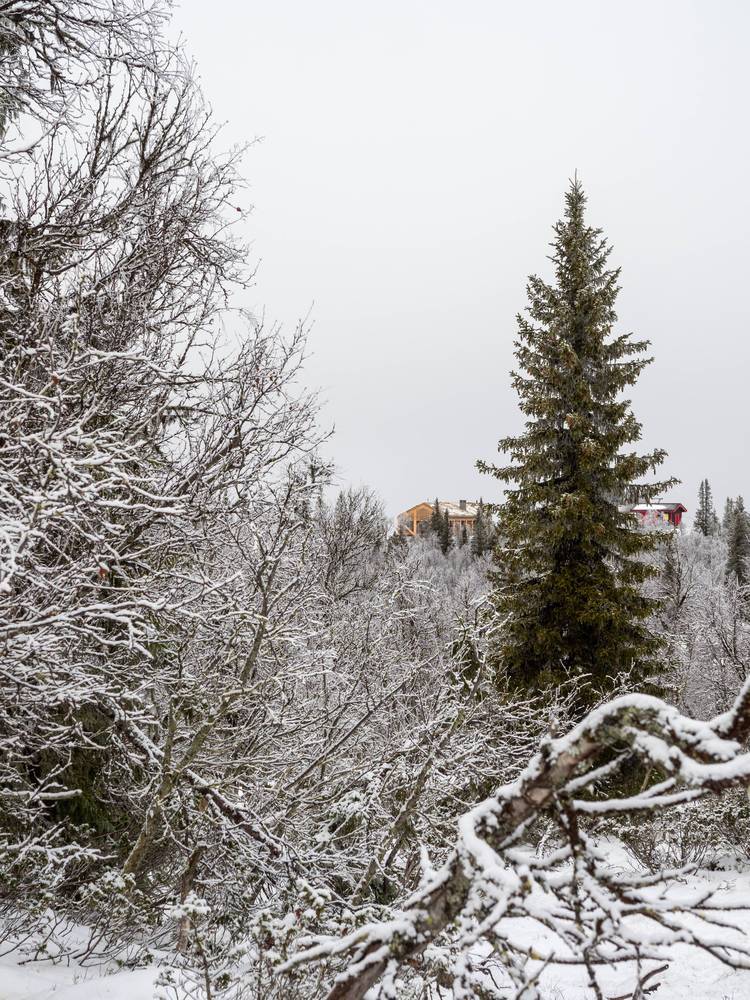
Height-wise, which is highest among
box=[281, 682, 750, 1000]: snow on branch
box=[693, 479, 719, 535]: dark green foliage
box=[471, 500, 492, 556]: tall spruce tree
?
box=[693, 479, 719, 535]: dark green foliage

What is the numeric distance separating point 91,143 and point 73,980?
7.17 metres

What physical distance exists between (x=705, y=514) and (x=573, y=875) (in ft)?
362

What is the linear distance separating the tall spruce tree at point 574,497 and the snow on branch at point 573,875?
36.0 feet

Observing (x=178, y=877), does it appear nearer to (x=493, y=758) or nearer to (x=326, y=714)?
(x=326, y=714)

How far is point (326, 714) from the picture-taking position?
22.3 feet

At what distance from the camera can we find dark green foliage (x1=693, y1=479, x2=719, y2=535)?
94188 millimetres

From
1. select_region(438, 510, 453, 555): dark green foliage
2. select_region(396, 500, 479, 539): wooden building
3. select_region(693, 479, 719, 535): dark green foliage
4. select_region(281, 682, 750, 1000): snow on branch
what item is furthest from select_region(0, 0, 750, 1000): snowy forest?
select_region(396, 500, 479, 539): wooden building

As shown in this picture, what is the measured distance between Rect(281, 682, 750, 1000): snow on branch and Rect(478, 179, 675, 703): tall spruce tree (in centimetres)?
1098

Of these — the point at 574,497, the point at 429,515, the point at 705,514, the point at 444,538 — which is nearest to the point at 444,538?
the point at 444,538

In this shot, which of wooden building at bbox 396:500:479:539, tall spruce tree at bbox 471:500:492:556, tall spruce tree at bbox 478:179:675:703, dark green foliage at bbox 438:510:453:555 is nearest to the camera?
tall spruce tree at bbox 478:179:675:703

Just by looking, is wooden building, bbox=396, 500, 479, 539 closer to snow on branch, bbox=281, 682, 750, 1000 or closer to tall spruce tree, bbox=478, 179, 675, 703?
tall spruce tree, bbox=478, 179, 675, 703

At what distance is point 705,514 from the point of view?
3875 inches

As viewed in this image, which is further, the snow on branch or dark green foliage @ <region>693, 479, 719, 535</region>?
dark green foliage @ <region>693, 479, 719, 535</region>

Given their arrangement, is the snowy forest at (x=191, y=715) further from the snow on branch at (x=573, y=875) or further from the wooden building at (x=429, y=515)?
the wooden building at (x=429, y=515)
